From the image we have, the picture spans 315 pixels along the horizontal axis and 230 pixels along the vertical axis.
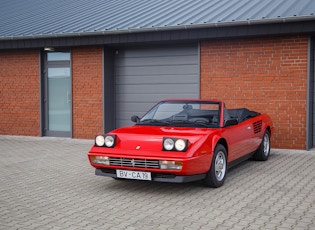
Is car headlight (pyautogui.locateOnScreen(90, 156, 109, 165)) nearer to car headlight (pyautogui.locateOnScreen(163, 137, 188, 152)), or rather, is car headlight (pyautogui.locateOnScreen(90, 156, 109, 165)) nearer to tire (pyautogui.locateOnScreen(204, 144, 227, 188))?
car headlight (pyautogui.locateOnScreen(163, 137, 188, 152))

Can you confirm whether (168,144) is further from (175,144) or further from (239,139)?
(239,139)

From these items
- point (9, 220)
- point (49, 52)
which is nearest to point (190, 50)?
point (49, 52)

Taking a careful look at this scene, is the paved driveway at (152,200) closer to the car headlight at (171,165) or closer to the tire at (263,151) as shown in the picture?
the tire at (263,151)

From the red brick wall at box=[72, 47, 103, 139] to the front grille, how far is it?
656 cm

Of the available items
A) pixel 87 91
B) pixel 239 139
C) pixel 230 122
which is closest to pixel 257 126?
pixel 239 139

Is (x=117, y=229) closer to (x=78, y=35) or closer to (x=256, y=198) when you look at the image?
(x=256, y=198)

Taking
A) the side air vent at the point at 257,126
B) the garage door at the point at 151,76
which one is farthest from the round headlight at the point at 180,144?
the garage door at the point at 151,76

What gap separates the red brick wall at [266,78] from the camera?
10.6m

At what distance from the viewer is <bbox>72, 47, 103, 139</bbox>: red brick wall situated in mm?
12883

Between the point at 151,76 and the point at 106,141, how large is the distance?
20.4 feet

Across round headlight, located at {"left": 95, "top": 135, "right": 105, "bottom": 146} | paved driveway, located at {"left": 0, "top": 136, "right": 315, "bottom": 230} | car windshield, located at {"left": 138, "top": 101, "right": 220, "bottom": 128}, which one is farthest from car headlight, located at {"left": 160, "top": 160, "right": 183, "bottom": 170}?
car windshield, located at {"left": 138, "top": 101, "right": 220, "bottom": 128}

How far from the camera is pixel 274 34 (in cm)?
1045

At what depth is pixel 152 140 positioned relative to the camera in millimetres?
6348

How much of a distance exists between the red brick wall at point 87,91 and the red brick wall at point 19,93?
1388mm
